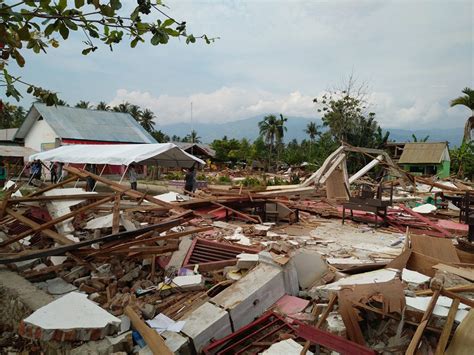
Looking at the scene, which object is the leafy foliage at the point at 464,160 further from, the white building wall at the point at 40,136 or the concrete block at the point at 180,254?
the white building wall at the point at 40,136

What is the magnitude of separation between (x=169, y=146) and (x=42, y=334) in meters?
12.5

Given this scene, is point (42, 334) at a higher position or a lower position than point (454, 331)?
lower

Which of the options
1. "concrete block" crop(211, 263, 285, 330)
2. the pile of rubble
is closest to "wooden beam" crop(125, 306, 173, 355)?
the pile of rubble

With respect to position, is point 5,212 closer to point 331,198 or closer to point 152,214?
point 152,214

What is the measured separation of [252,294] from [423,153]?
35121 millimetres

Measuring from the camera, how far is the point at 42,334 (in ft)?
10.3

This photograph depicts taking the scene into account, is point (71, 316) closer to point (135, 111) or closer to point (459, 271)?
point (459, 271)

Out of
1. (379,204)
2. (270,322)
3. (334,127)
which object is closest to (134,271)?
(270,322)

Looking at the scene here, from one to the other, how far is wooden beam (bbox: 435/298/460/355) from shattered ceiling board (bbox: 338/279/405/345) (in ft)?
1.17

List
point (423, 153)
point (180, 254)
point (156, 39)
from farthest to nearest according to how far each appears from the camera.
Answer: point (423, 153), point (180, 254), point (156, 39)

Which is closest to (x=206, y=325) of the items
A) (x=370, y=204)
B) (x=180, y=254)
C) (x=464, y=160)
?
(x=180, y=254)

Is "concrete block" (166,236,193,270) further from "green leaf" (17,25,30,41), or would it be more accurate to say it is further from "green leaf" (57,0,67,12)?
"green leaf" (57,0,67,12)

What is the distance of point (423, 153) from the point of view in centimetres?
3388

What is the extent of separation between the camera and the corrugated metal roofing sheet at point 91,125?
90.4 ft
